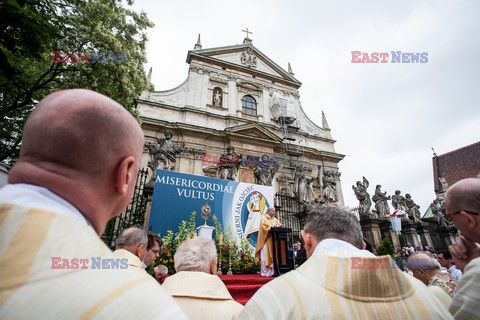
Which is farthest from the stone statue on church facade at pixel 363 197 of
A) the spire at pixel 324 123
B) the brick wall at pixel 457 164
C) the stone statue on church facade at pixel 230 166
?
the brick wall at pixel 457 164

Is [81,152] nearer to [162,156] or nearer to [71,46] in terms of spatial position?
[162,156]

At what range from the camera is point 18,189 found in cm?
69

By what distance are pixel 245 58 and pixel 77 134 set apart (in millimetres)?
23794

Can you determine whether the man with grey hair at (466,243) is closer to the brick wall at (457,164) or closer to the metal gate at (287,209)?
the metal gate at (287,209)

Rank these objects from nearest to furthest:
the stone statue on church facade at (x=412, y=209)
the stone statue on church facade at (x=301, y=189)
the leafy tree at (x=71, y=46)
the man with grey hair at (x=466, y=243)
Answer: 1. the man with grey hair at (x=466, y=243)
2. the leafy tree at (x=71, y=46)
3. the stone statue on church facade at (x=301, y=189)
4. the stone statue on church facade at (x=412, y=209)

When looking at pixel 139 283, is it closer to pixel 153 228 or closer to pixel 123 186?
pixel 123 186

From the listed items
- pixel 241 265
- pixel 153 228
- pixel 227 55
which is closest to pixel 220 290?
pixel 241 265

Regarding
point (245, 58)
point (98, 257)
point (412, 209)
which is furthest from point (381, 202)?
point (245, 58)

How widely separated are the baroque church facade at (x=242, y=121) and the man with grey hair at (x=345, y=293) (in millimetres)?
11191

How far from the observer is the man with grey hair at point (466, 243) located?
149 cm

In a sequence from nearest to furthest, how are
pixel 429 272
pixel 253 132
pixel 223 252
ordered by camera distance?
pixel 429 272, pixel 223 252, pixel 253 132

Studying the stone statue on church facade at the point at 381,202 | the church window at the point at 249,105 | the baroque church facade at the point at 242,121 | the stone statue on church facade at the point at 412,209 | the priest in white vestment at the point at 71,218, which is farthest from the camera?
the church window at the point at 249,105

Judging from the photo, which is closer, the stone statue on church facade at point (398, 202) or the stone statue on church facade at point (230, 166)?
the stone statue on church facade at point (230, 166)

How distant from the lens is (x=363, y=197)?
11.2m
